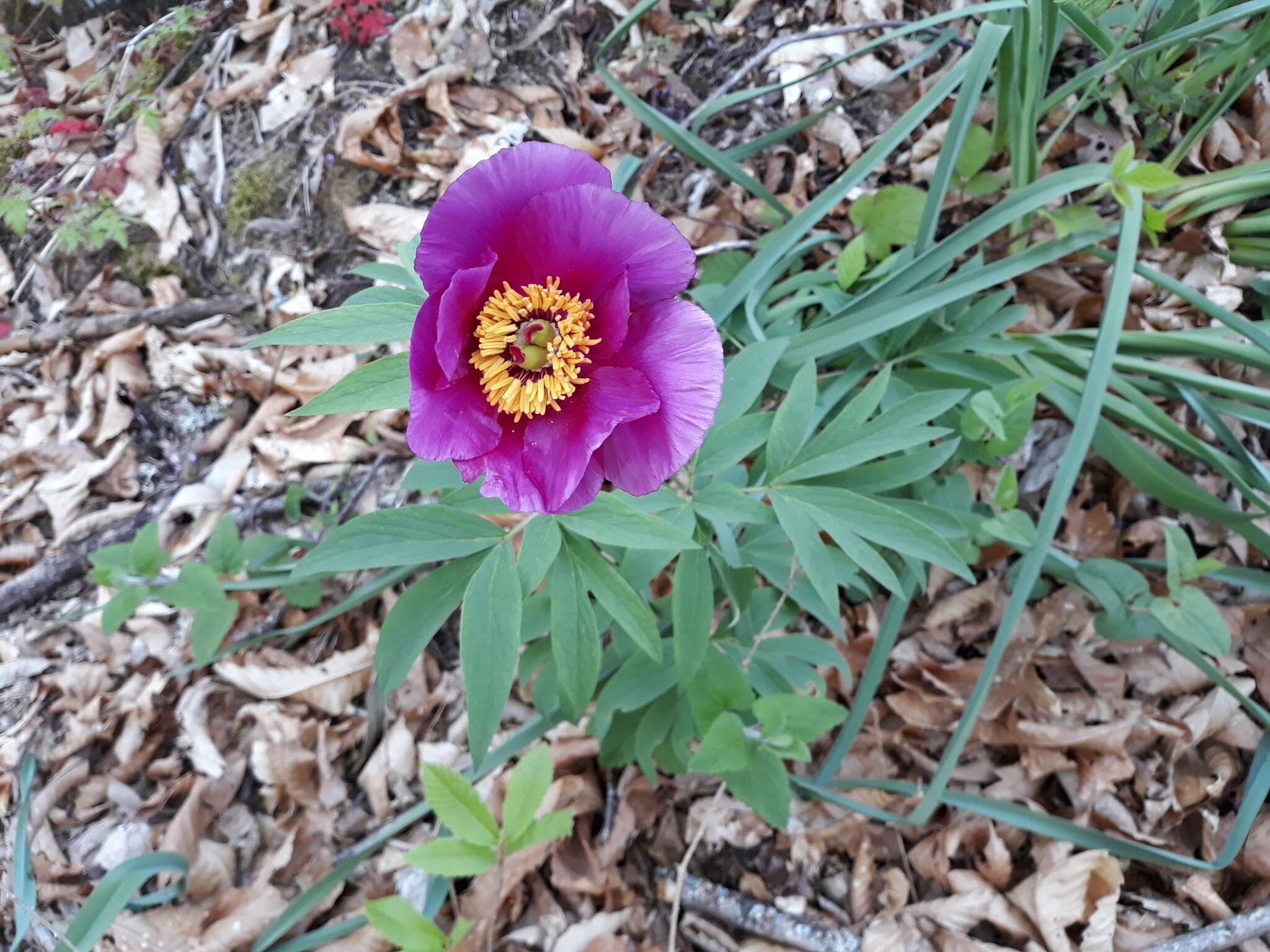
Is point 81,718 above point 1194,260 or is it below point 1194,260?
below

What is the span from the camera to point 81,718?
6.80 feet

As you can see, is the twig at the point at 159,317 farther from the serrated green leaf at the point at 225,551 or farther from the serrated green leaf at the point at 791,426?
the serrated green leaf at the point at 791,426

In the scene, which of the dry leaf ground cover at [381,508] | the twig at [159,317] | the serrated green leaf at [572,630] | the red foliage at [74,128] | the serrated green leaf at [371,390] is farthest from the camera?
the twig at [159,317]

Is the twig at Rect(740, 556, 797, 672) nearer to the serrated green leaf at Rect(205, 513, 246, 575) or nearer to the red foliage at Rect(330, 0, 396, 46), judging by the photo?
the serrated green leaf at Rect(205, 513, 246, 575)

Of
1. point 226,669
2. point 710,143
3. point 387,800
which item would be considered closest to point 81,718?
point 226,669

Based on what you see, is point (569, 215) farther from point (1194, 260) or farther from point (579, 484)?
point (1194, 260)

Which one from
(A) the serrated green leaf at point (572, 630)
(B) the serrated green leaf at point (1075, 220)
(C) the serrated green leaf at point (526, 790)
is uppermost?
(B) the serrated green leaf at point (1075, 220)

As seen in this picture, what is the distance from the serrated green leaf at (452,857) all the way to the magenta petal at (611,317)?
87 centimetres

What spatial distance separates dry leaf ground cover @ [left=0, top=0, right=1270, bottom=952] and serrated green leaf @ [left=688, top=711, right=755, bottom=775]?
0.49 m

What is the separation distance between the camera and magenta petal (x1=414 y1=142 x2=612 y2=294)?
3.16 ft

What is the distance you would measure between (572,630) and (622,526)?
0.20 metres

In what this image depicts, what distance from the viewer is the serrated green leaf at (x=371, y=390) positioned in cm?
95

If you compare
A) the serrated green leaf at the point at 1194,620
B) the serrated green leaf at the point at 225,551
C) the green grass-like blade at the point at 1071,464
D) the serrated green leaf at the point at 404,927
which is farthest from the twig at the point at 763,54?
the serrated green leaf at the point at 404,927

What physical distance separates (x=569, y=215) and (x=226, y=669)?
168 cm
